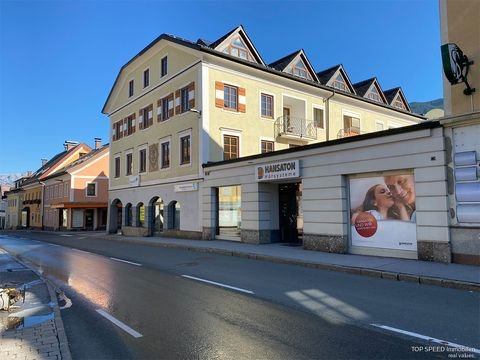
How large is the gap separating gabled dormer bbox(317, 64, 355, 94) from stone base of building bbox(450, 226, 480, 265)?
20.1 meters

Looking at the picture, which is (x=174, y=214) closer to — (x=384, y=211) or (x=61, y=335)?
(x=384, y=211)

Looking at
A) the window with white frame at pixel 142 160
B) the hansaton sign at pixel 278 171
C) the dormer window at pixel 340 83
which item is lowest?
the hansaton sign at pixel 278 171

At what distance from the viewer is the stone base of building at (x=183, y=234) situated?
2147cm

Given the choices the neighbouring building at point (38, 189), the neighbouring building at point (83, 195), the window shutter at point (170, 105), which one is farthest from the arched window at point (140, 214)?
the neighbouring building at point (38, 189)

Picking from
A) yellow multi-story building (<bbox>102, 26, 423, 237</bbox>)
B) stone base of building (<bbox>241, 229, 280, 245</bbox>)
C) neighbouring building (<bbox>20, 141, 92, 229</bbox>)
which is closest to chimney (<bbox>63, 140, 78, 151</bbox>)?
neighbouring building (<bbox>20, 141, 92, 229</bbox>)

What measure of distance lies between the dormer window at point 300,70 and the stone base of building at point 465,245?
60.4 feet

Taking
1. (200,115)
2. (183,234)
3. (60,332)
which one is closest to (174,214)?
(183,234)

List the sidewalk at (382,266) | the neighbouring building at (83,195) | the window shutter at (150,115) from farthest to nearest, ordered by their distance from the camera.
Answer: the neighbouring building at (83,195), the window shutter at (150,115), the sidewalk at (382,266)

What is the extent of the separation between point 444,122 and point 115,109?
28.3 meters

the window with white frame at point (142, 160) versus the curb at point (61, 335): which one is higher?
the window with white frame at point (142, 160)

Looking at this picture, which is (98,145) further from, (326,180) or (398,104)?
(326,180)

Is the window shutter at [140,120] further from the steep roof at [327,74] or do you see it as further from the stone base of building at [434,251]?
the stone base of building at [434,251]

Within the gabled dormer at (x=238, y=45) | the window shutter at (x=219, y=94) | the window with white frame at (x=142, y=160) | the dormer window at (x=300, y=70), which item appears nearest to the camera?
the window shutter at (x=219, y=94)

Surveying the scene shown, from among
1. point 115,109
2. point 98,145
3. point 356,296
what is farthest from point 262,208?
point 98,145
